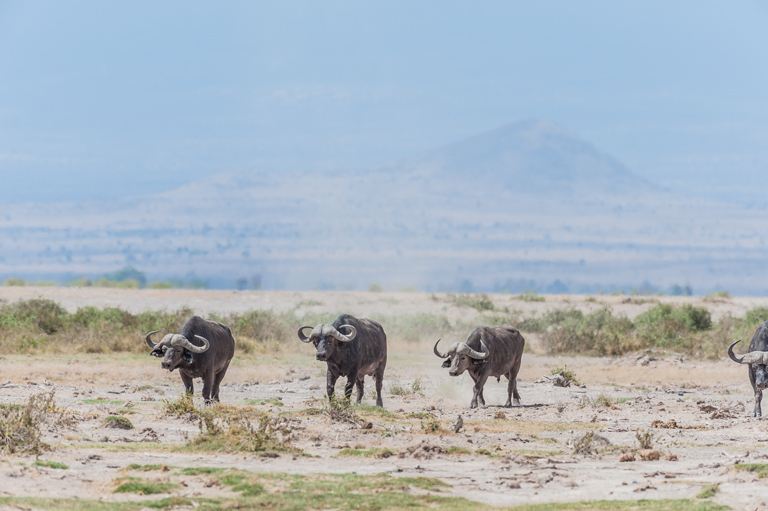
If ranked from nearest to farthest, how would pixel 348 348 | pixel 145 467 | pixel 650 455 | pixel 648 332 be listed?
pixel 145 467, pixel 650 455, pixel 348 348, pixel 648 332

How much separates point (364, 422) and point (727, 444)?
5.81 m

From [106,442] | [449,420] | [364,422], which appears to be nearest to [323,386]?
[449,420]

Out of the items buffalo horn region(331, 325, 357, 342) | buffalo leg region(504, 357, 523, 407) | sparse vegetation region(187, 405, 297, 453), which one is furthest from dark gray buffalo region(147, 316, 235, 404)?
buffalo leg region(504, 357, 523, 407)

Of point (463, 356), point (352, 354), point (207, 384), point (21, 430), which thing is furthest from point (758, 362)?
point (21, 430)

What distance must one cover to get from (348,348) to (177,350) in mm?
3170

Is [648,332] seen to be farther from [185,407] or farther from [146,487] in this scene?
[146,487]

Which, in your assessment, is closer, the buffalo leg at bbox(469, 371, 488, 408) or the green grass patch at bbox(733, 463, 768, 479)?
the green grass patch at bbox(733, 463, 768, 479)

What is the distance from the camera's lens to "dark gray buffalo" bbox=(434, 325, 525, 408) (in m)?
19.8

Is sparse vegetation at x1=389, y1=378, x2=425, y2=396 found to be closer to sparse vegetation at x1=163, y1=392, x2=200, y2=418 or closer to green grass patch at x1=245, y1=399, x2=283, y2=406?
green grass patch at x1=245, y1=399, x2=283, y2=406

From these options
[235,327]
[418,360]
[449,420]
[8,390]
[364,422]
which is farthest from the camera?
[235,327]

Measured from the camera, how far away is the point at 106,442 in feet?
47.9

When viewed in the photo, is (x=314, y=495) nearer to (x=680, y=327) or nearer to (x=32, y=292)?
(x=680, y=327)

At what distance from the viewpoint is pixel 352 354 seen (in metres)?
18.3

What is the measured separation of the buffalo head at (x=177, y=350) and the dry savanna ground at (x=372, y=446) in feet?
2.60
